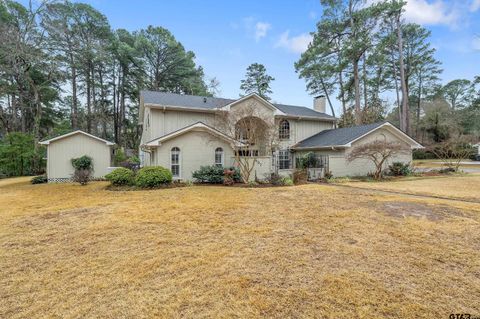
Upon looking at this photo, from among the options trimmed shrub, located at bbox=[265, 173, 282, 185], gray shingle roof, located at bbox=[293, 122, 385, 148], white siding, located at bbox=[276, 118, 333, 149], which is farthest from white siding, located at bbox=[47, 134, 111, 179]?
gray shingle roof, located at bbox=[293, 122, 385, 148]

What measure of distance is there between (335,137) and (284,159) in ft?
14.8

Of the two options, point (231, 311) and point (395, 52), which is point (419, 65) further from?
point (231, 311)

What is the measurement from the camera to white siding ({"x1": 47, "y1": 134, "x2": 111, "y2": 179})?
15539 mm

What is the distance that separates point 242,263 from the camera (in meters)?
3.89

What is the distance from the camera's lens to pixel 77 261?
411 cm

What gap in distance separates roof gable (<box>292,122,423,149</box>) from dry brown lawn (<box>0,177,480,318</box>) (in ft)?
34.3

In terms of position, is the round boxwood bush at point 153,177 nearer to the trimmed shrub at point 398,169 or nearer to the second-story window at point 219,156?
the second-story window at point 219,156

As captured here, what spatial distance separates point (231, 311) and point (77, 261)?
298 cm

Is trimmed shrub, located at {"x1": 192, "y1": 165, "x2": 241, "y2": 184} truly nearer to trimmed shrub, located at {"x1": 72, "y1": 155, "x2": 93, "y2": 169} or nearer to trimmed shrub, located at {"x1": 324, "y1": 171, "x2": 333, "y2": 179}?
trimmed shrub, located at {"x1": 324, "y1": 171, "x2": 333, "y2": 179}

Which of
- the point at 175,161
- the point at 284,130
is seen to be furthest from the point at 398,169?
the point at 175,161

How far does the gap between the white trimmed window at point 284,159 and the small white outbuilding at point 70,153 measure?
43.1ft

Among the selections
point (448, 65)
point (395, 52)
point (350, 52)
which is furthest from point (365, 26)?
point (448, 65)

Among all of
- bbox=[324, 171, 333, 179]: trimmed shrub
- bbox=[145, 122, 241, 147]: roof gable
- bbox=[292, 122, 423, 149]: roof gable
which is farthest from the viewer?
bbox=[292, 122, 423, 149]: roof gable

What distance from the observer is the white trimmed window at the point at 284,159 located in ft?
68.7
